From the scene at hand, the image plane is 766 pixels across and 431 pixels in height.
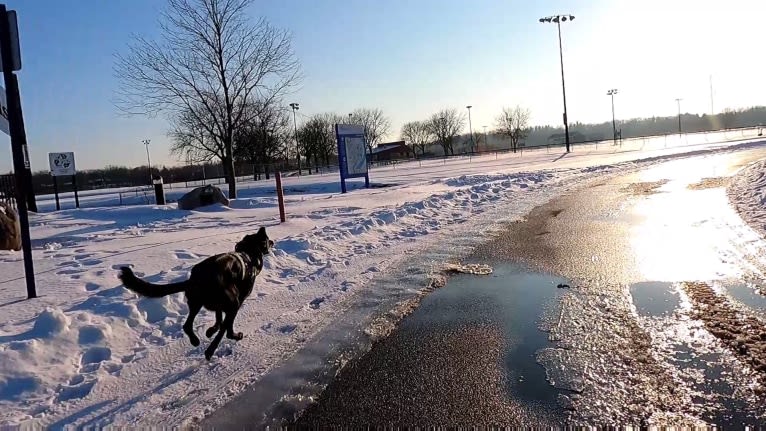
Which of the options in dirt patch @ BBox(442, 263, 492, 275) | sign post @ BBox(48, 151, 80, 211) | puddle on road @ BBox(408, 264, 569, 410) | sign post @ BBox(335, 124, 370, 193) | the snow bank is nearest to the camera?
puddle on road @ BBox(408, 264, 569, 410)

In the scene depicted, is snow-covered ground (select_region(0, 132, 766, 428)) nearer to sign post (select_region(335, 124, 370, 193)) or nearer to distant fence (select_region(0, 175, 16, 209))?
distant fence (select_region(0, 175, 16, 209))

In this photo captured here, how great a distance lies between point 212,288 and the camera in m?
4.62

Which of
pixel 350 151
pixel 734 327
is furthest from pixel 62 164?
pixel 734 327

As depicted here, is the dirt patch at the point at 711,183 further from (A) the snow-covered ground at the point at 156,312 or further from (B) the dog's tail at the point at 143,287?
(B) the dog's tail at the point at 143,287

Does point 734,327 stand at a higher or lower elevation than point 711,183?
lower

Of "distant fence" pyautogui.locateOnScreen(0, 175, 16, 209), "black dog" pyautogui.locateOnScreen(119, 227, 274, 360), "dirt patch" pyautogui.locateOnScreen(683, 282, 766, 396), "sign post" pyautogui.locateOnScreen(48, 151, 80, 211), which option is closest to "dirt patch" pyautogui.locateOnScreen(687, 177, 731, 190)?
"dirt patch" pyautogui.locateOnScreen(683, 282, 766, 396)

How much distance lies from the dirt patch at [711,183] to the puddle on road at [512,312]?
1189 centimetres

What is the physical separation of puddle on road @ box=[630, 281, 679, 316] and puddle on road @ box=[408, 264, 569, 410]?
2.74 feet

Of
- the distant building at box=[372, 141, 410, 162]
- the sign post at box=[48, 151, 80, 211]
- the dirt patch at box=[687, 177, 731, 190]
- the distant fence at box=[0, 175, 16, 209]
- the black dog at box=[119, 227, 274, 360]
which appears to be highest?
the distant building at box=[372, 141, 410, 162]

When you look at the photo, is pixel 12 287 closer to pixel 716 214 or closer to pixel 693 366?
pixel 693 366

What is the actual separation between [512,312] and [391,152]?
330 feet

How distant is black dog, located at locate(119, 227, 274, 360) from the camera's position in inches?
179

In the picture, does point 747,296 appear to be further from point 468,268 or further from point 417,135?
point 417,135

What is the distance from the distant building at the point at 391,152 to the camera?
100m
